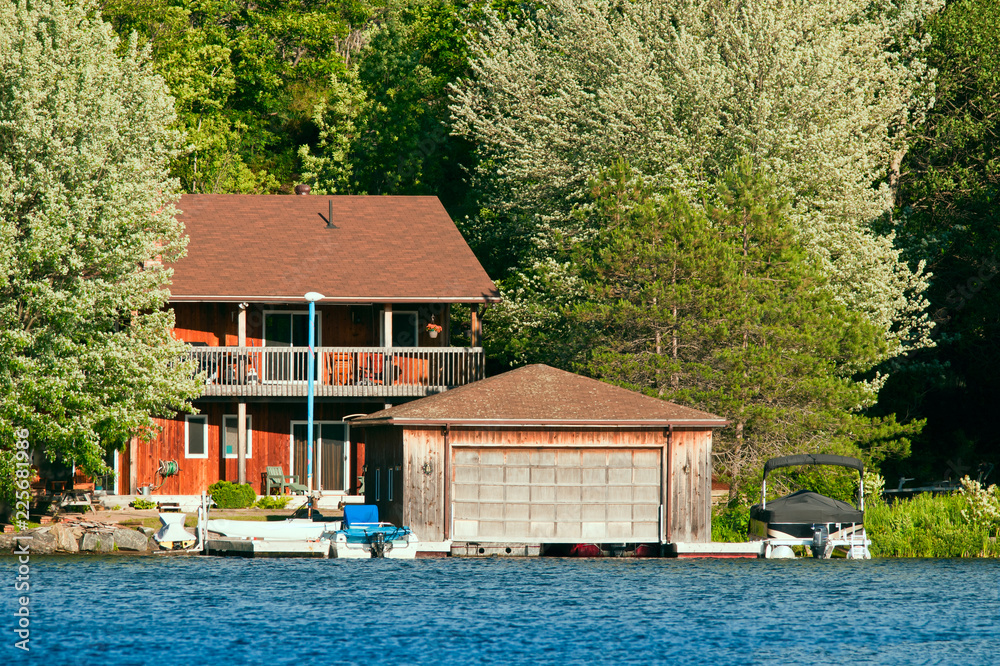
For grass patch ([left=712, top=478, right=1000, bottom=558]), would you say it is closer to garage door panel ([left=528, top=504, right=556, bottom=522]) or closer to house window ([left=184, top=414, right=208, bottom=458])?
garage door panel ([left=528, top=504, right=556, bottom=522])

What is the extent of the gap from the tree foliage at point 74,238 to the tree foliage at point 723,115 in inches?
468

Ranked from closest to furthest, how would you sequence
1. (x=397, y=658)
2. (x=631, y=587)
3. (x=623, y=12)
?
(x=397, y=658)
(x=631, y=587)
(x=623, y=12)

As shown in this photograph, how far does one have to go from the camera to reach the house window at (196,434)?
4081 cm

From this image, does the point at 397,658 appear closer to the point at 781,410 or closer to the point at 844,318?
the point at 781,410

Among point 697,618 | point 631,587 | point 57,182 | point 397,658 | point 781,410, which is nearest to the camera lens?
point 397,658

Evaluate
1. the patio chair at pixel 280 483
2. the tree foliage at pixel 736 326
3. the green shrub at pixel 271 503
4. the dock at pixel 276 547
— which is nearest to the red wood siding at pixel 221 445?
the patio chair at pixel 280 483

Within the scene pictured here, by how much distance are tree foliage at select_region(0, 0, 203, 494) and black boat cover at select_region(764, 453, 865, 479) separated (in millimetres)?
15205

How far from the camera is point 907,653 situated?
76.6 feet

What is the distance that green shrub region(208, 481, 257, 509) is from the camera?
36594mm

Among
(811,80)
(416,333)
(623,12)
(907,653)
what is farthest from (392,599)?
(623,12)

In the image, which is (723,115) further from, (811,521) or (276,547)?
(276,547)

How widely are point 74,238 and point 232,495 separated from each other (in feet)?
29.5

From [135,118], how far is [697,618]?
19.0 metres

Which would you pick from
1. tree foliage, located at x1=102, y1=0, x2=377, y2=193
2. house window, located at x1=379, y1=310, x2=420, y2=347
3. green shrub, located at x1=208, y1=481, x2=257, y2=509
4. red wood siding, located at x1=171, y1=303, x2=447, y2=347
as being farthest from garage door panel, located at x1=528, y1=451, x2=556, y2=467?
tree foliage, located at x1=102, y1=0, x2=377, y2=193
